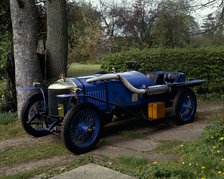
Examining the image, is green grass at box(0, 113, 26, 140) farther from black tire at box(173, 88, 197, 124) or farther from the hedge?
the hedge

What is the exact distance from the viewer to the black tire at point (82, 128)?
544 cm

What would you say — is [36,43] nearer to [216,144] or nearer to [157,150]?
[157,150]

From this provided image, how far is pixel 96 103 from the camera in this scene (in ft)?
20.8

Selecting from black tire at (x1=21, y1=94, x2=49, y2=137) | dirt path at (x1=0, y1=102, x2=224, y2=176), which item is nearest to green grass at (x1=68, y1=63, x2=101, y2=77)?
dirt path at (x1=0, y1=102, x2=224, y2=176)

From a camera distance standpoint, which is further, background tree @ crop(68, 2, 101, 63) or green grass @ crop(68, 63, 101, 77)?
green grass @ crop(68, 63, 101, 77)

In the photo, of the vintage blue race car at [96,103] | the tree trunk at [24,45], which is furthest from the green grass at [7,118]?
the vintage blue race car at [96,103]

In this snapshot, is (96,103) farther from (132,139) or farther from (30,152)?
(30,152)

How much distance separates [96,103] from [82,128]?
0.73 meters

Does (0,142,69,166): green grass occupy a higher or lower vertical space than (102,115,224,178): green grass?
lower

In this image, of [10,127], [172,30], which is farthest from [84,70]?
[10,127]

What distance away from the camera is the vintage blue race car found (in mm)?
5739

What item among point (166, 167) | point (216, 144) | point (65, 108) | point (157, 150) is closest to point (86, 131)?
point (65, 108)

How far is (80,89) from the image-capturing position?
237 inches

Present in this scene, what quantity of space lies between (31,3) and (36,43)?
954 millimetres
